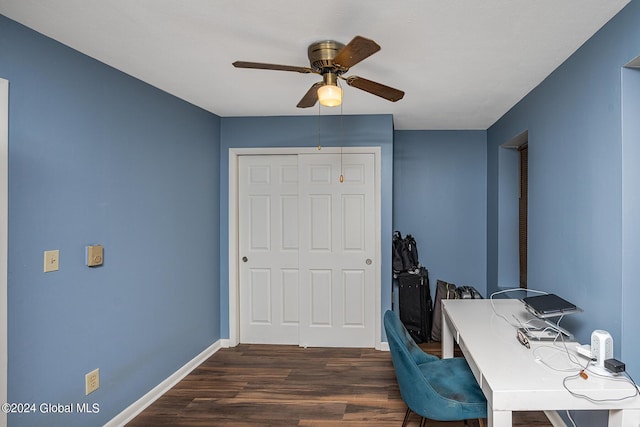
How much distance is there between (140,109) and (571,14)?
2.72m

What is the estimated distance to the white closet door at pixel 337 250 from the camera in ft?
13.0

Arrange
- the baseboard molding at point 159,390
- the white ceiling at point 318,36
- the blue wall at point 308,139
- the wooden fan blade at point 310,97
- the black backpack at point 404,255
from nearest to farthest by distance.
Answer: the white ceiling at point 318,36
the wooden fan blade at point 310,97
the baseboard molding at point 159,390
the blue wall at point 308,139
the black backpack at point 404,255

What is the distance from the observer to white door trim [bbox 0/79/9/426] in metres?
1.82

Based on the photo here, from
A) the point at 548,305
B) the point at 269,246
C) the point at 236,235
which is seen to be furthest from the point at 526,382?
the point at 236,235

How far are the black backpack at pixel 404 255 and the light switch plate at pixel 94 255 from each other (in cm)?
283

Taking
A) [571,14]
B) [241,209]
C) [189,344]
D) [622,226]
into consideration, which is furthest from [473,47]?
[189,344]

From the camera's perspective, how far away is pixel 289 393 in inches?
119

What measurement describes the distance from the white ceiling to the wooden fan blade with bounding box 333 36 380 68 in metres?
0.21

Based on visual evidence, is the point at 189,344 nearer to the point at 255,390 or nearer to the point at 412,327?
the point at 255,390

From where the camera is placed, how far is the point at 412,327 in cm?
416

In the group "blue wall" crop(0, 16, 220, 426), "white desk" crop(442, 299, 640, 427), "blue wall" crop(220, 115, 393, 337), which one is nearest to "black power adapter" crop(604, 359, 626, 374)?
"white desk" crop(442, 299, 640, 427)

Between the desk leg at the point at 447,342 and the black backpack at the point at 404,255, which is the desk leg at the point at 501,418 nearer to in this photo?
the desk leg at the point at 447,342

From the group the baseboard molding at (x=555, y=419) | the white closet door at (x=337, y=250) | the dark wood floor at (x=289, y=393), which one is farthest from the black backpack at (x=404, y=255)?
the baseboard molding at (x=555, y=419)

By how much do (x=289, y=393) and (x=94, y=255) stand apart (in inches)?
69.0
